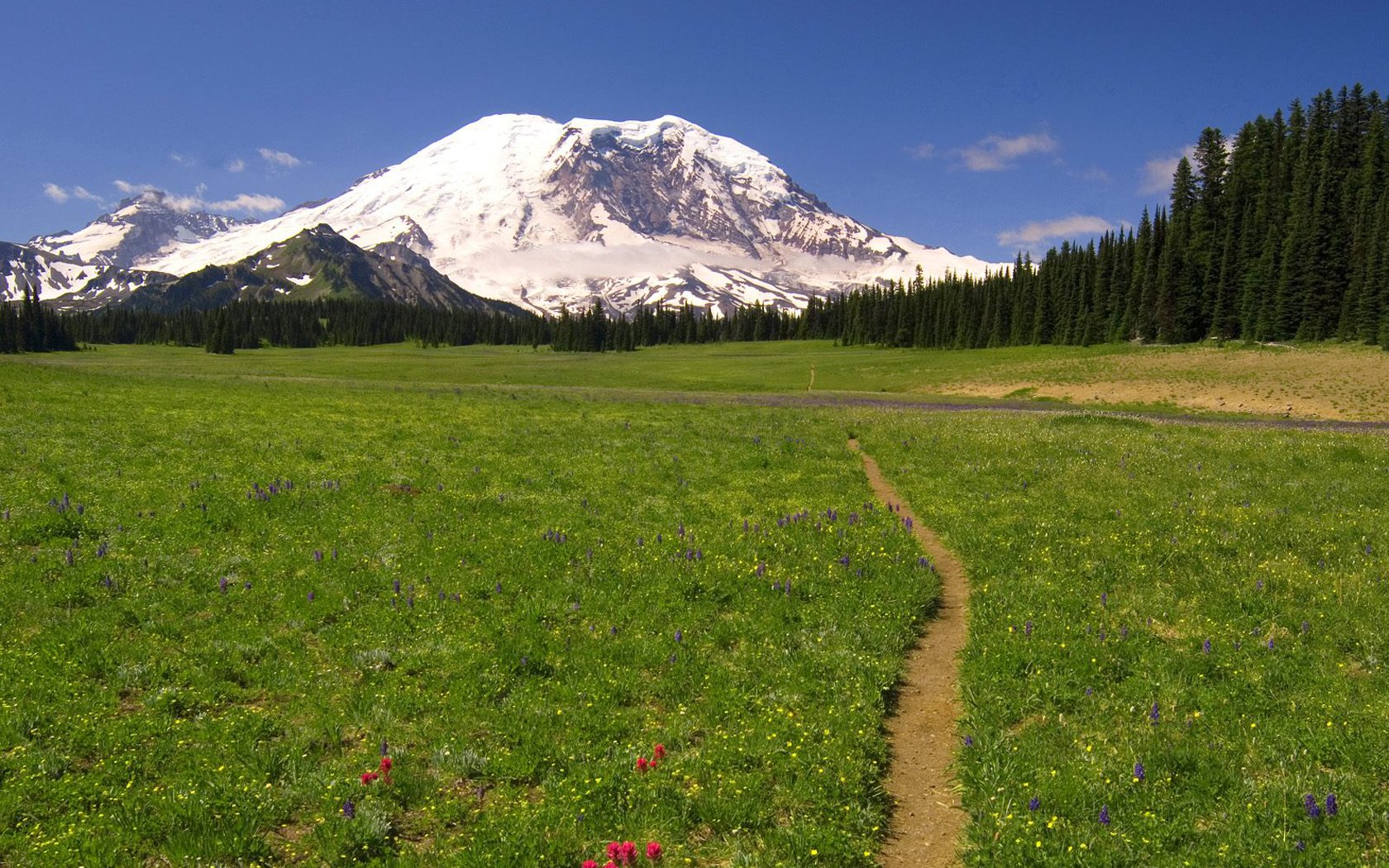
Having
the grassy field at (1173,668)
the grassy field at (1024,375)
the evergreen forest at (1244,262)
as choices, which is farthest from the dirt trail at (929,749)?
the evergreen forest at (1244,262)

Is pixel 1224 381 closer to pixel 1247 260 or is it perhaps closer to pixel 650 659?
pixel 1247 260

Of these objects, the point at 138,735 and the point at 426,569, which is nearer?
the point at 138,735

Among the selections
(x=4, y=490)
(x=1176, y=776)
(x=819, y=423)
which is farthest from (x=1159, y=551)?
(x=4, y=490)

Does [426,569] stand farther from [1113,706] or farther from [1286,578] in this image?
[1286,578]

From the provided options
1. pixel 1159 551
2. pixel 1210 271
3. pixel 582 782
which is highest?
pixel 1210 271

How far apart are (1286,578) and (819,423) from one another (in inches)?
930

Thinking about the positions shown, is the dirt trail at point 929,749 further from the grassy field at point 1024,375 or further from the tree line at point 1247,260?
the tree line at point 1247,260

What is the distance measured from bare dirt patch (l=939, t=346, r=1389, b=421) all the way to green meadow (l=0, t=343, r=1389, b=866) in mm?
44093

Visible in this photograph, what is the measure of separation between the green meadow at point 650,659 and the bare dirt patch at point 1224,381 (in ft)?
145

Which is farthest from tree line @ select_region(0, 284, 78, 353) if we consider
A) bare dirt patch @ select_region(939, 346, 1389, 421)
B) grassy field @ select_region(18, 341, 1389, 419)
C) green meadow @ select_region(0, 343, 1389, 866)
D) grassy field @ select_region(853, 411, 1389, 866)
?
grassy field @ select_region(853, 411, 1389, 866)

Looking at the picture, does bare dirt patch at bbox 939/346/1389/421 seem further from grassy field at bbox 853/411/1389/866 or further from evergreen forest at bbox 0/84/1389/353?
grassy field at bbox 853/411/1389/866

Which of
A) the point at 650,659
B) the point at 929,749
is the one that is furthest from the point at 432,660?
the point at 929,749

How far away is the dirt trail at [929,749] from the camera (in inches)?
280

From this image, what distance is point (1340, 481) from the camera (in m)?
20.4
